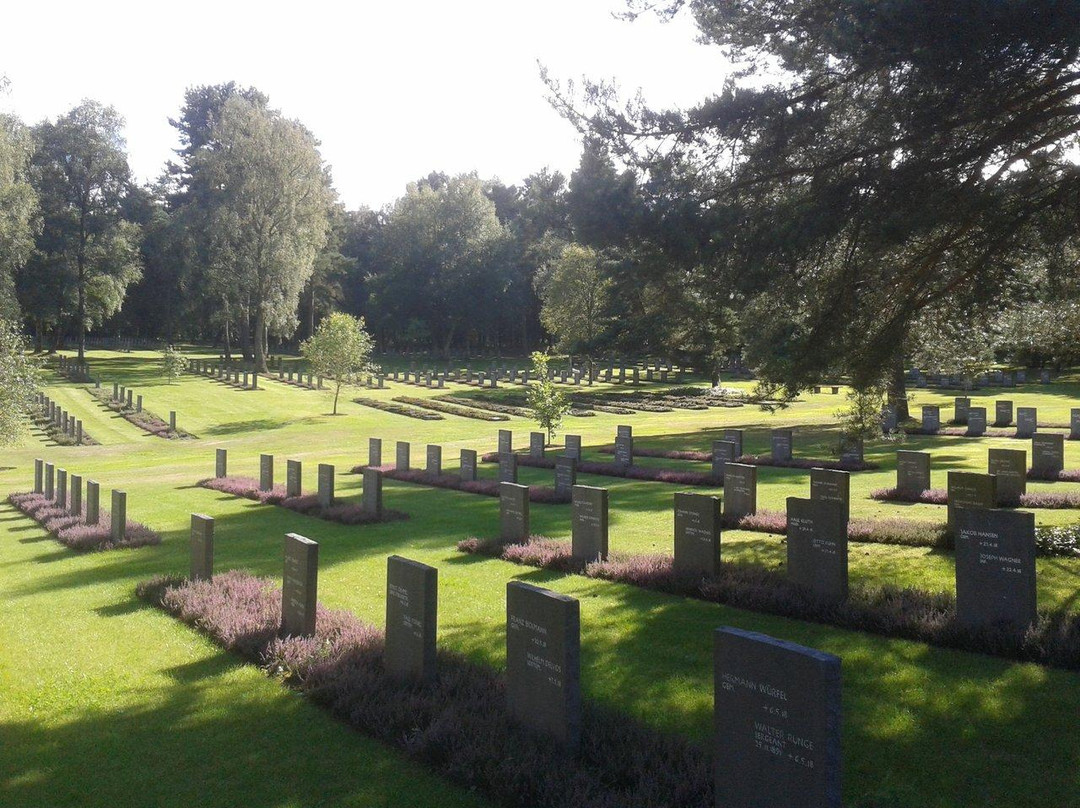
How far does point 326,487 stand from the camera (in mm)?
18953

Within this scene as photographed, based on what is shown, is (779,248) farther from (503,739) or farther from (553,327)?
(553,327)

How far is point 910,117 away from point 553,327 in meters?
55.6

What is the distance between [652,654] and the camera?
8242 mm

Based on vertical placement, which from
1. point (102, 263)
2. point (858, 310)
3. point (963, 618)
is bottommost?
point (963, 618)

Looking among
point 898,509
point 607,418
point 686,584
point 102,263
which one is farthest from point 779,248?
point 102,263

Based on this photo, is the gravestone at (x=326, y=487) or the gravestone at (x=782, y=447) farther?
the gravestone at (x=782, y=447)

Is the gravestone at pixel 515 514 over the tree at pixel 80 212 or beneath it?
beneath

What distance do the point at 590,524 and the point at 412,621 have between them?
4913 mm

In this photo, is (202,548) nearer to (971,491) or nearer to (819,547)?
(819,547)

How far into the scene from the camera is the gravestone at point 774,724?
4633mm

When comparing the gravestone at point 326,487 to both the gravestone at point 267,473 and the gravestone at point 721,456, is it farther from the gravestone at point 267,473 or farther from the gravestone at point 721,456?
the gravestone at point 721,456

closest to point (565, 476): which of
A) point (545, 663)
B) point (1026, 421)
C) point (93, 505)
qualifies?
point (93, 505)

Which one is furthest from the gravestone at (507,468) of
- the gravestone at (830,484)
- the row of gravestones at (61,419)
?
the row of gravestones at (61,419)

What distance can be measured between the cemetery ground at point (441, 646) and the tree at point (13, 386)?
1471 cm
